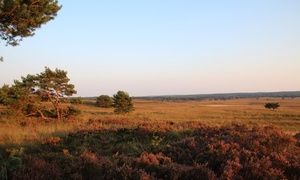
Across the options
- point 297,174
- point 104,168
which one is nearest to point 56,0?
point 104,168

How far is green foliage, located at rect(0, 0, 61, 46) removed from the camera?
31.7 feet

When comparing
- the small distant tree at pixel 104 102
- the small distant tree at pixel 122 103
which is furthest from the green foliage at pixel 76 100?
the small distant tree at pixel 104 102

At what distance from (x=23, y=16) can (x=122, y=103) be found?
78.4 ft

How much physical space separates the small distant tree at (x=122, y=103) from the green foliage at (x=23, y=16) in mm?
22745

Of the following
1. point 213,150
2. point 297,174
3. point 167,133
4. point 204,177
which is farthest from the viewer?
point 167,133

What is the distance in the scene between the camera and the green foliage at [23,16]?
9648 millimetres

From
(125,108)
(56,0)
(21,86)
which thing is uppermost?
(56,0)

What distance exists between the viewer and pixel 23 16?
10.3 m

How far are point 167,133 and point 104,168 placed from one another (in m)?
4.45

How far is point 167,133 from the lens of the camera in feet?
28.3

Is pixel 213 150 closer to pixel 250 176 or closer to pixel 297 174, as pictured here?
pixel 250 176

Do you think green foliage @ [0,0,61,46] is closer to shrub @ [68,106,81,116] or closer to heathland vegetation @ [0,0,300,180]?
heathland vegetation @ [0,0,300,180]

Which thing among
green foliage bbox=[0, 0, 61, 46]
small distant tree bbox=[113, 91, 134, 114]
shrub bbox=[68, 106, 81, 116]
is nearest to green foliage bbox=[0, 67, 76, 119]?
shrub bbox=[68, 106, 81, 116]

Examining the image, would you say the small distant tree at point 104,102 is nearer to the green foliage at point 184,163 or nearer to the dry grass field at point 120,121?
the dry grass field at point 120,121
